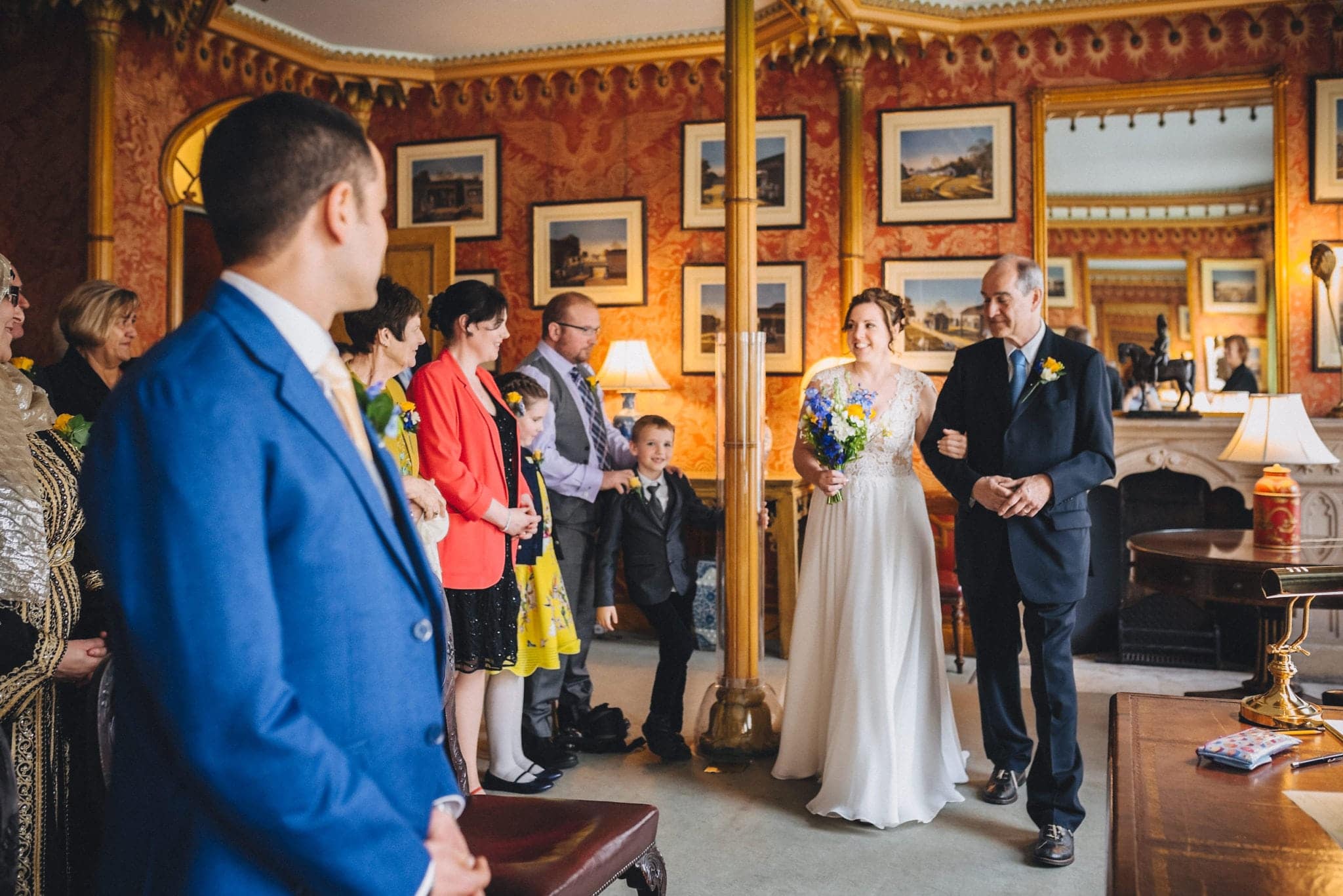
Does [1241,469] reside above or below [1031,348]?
below

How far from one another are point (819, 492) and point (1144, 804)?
7.57 ft

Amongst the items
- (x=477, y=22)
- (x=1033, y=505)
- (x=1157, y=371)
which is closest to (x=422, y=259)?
(x=477, y=22)

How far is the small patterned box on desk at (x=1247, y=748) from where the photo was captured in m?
1.89

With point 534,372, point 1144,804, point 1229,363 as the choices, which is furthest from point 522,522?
point 1229,363

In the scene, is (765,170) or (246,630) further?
(765,170)

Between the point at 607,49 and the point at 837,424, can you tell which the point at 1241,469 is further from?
the point at 607,49

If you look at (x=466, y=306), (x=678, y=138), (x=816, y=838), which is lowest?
(x=816, y=838)

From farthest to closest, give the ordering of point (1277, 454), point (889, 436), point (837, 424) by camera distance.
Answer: point (1277, 454)
point (889, 436)
point (837, 424)

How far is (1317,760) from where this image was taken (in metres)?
1.92

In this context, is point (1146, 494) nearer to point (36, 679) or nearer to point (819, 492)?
point (819, 492)

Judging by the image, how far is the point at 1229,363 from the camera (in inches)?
247

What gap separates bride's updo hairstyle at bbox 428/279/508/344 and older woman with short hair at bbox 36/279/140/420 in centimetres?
110

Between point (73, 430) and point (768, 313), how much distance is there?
15.7ft

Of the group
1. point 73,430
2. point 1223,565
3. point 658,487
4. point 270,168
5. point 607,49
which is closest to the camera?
point 270,168
